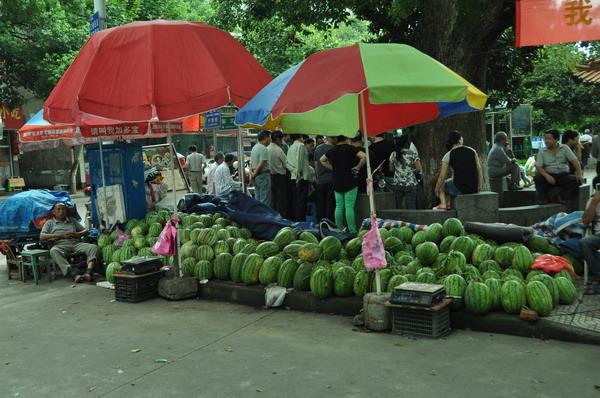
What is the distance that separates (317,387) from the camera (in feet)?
15.3

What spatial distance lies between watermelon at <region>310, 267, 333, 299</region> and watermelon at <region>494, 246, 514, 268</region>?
6.21 ft

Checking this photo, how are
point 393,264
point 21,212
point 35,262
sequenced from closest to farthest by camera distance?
1. point 393,264
2. point 35,262
3. point 21,212

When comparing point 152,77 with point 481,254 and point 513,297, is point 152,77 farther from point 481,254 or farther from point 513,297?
point 513,297

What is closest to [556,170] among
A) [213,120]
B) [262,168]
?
[262,168]

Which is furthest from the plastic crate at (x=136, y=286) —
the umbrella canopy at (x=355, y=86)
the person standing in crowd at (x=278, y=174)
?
the person standing in crowd at (x=278, y=174)

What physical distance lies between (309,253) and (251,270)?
2.53 ft

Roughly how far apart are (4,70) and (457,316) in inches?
860

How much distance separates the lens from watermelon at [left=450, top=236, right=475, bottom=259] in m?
6.97

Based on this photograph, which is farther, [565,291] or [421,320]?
[565,291]

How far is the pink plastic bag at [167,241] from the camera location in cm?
797

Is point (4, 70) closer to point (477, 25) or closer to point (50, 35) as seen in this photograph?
point (50, 35)

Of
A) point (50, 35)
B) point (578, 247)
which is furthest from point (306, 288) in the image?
point (50, 35)

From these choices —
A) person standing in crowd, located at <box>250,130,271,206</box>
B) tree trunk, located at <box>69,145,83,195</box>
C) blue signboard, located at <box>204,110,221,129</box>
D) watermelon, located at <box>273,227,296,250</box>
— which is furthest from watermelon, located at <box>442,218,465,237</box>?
tree trunk, located at <box>69,145,83,195</box>

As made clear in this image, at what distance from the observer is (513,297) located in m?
5.79
